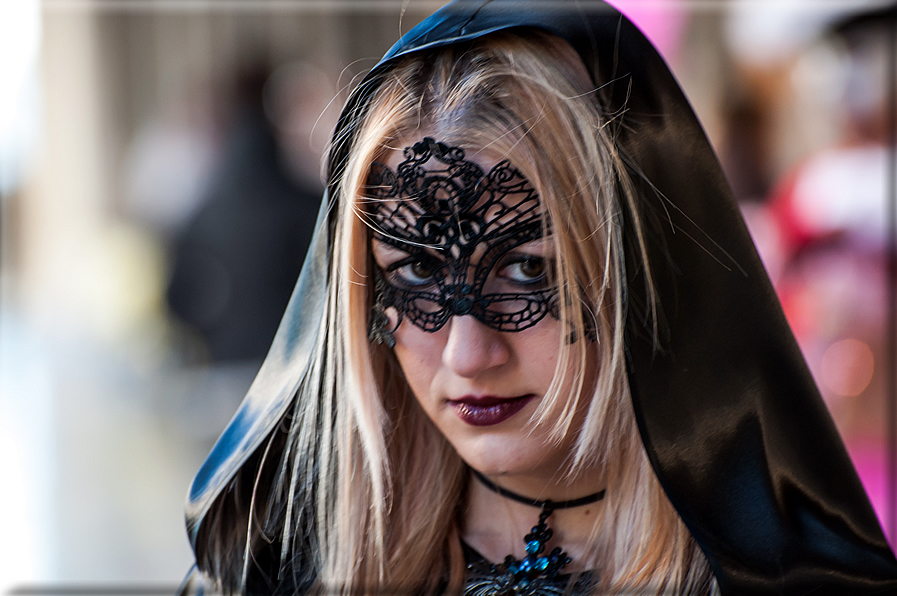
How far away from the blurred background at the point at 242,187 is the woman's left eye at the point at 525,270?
0.25 meters

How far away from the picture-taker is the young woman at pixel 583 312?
64 cm

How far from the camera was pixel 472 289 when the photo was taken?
2.14ft

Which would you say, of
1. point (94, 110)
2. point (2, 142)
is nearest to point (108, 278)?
point (94, 110)

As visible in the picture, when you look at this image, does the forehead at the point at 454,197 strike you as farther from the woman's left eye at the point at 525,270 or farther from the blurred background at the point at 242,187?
the blurred background at the point at 242,187

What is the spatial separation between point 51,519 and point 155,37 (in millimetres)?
1436

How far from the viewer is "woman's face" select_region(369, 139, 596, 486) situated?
642 mm

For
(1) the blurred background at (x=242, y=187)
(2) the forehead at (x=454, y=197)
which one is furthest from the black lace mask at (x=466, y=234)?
(1) the blurred background at (x=242, y=187)

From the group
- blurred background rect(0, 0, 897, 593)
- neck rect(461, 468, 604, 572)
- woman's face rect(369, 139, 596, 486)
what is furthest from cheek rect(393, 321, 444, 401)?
blurred background rect(0, 0, 897, 593)

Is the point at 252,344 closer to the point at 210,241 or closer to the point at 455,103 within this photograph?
the point at 210,241

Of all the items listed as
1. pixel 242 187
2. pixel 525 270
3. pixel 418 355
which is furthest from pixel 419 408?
pixel 242 187

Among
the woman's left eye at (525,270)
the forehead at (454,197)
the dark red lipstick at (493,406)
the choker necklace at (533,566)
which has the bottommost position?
the choker necklace at (533,566)

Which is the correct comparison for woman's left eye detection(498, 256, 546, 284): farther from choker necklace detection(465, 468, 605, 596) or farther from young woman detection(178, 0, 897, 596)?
choker necklace detection(465, 468, 605, 596)

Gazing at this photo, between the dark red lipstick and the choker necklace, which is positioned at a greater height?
the dark red lipstick

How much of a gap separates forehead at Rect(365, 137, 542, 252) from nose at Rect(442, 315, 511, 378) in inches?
2.9
